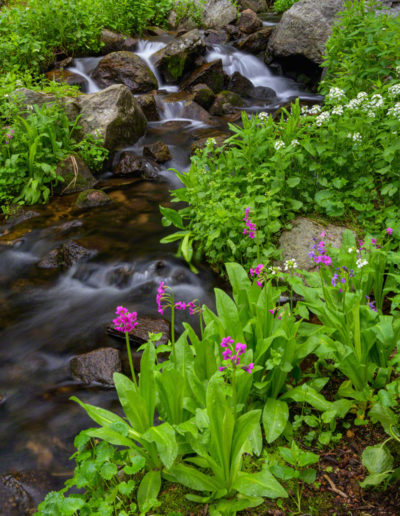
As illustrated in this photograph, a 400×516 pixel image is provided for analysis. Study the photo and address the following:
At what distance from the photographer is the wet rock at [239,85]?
1177 cm

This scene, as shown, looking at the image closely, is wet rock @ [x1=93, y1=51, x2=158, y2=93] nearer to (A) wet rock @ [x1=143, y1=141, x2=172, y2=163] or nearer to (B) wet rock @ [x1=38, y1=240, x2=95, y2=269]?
(A) wet rock @ [x1=143, y1=141, x2=172, y2=163]

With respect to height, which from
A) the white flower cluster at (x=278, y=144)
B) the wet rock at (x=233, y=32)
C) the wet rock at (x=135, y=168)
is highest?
the wet rock at (x=233, y=32)

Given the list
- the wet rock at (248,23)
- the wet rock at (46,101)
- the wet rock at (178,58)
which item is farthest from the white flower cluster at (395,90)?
the wet rock at (248,23)

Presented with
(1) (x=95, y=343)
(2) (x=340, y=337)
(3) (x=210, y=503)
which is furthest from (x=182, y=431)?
(1) (x=95, y=343)

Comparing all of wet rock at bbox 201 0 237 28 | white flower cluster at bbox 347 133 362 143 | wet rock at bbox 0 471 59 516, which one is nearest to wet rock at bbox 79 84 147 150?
white flower cluster at bbox 347 133 362 143

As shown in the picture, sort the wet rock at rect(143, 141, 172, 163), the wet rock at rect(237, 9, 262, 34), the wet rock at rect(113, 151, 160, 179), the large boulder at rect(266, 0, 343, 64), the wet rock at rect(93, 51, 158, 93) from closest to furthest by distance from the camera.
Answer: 1. the wet rock at rect(113, 151, 160, 179)
2. the wet rock at rect(143, 141, 172, 163)
3. the wet rock at rect(93, 51, 158, 93)
4. the large boulder at rect(266, 0, 343, 64)
5. the wet rock at rect(237, 9, 262, 34)

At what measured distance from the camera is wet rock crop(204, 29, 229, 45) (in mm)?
14094

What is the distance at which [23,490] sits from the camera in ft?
9.07

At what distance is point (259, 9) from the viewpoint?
700 inches

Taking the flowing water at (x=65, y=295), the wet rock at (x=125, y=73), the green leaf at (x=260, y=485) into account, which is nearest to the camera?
the green leaf at (x=260, y=485)

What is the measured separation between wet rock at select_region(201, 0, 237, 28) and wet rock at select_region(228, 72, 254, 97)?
4.82 meters

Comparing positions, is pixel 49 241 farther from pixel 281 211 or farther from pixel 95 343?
pixel 281 211

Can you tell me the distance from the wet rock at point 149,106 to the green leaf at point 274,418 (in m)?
8.54

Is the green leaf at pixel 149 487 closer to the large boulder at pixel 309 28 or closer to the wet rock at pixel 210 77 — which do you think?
the wet rock at pixel 210 77
